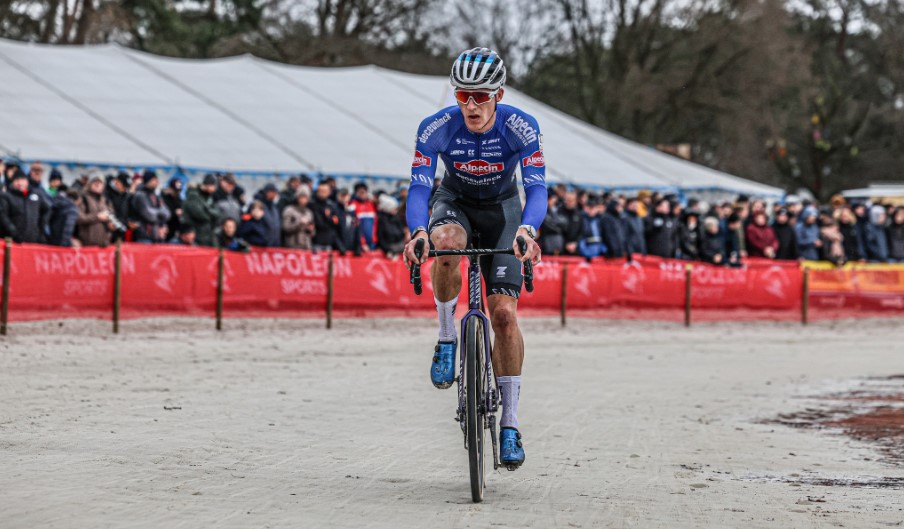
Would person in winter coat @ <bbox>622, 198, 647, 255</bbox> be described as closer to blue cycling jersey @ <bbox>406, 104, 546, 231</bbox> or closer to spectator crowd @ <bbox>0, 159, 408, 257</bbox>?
spectator crowd @ <bbox>0, 159, 408, 257</bbox>

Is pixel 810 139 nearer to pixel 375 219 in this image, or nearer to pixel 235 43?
pixel 235 43

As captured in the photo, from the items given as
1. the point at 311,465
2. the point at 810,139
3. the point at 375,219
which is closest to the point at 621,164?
the point at 375,219

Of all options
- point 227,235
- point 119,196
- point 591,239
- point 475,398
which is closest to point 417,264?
point 475,398

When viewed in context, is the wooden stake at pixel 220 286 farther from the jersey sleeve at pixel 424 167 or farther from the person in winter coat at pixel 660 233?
the jersey sleeve at pixel 424 167

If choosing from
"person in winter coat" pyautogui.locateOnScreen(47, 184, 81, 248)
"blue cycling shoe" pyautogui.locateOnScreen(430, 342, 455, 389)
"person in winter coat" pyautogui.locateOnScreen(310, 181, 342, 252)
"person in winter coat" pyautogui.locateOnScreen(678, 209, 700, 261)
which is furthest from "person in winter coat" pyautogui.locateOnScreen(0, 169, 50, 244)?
"person in winter coat" pyautogui.locateOnScreen(678, 209, 700, 261)

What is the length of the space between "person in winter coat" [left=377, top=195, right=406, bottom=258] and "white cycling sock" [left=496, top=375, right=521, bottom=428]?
45.7ft

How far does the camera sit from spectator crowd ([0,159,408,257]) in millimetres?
17703

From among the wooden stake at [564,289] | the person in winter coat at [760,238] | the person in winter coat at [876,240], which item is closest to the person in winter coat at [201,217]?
the wooden stake at [564,289]

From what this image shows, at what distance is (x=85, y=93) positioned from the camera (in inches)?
1076

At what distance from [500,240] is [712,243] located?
17.9m

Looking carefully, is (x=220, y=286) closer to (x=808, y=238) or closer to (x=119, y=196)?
(x=119, y=196)

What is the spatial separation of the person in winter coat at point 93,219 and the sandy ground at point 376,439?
127cm

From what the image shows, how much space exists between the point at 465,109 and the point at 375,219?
1490 centimetres

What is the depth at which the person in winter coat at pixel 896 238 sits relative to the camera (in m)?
27.4
